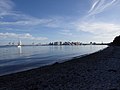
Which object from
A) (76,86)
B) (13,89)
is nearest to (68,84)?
(76,86)

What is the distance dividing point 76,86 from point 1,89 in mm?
6559

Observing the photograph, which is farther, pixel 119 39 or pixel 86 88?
pixel 119 39

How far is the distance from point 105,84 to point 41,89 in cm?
509

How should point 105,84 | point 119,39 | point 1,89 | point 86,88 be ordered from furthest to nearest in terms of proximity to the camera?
point 119,39
point 1,89
point 105,84
point 86,88

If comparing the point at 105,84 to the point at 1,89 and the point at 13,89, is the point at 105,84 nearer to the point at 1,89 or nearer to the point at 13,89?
the point at 13,89

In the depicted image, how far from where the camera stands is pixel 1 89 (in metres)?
15.3

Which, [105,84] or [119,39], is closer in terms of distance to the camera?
[105,84]

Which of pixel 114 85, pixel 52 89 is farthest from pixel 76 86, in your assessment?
pixel 114 85

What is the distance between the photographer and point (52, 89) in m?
13.4

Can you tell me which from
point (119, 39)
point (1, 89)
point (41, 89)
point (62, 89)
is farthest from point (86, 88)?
point (119, 39)

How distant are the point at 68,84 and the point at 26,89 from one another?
3.46 meters

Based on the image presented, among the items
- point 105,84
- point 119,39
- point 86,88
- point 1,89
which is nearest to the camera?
point 86,88

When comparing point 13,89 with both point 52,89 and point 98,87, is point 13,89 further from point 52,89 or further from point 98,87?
point 98,87

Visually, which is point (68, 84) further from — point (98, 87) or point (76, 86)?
point (98, 87)
